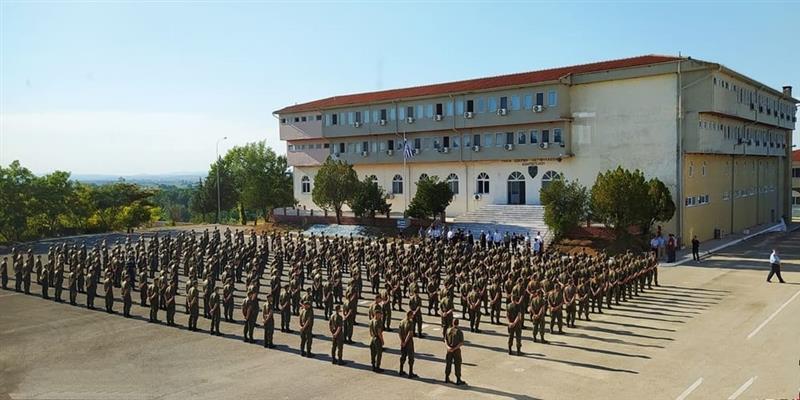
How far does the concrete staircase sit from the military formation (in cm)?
964

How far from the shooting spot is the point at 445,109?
42688mm

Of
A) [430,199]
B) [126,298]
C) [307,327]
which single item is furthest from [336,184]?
[307,327]

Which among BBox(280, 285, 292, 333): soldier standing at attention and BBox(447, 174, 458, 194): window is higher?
BBox(447, 174, 458, 194): window

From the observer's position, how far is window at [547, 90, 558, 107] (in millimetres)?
37344

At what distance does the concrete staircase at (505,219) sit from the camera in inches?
1421

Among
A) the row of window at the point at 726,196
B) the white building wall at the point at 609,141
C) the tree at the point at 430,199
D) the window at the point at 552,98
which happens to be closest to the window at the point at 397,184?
the white building wall at the point at 609,141

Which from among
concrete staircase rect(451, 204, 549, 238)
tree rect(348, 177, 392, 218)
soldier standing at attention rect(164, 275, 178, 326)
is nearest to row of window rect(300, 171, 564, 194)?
concrete staircase rect(451, 204, 549, 238)

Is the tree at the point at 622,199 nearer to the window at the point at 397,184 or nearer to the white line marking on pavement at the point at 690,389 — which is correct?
the white line marking on pavement at the point at 690,389

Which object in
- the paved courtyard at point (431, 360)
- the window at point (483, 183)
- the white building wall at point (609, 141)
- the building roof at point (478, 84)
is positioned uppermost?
the building roof at point (478, 84)

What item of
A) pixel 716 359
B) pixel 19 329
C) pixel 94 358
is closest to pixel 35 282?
pixel 19 329

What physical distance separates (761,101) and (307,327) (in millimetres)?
38710

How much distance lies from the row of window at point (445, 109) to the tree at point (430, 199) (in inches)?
237

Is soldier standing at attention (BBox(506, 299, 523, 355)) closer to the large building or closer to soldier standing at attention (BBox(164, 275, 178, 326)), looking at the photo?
soldier standing at attention (BBox(164, 275, 178, 326))

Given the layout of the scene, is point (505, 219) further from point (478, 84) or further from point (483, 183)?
point (478, 84)
